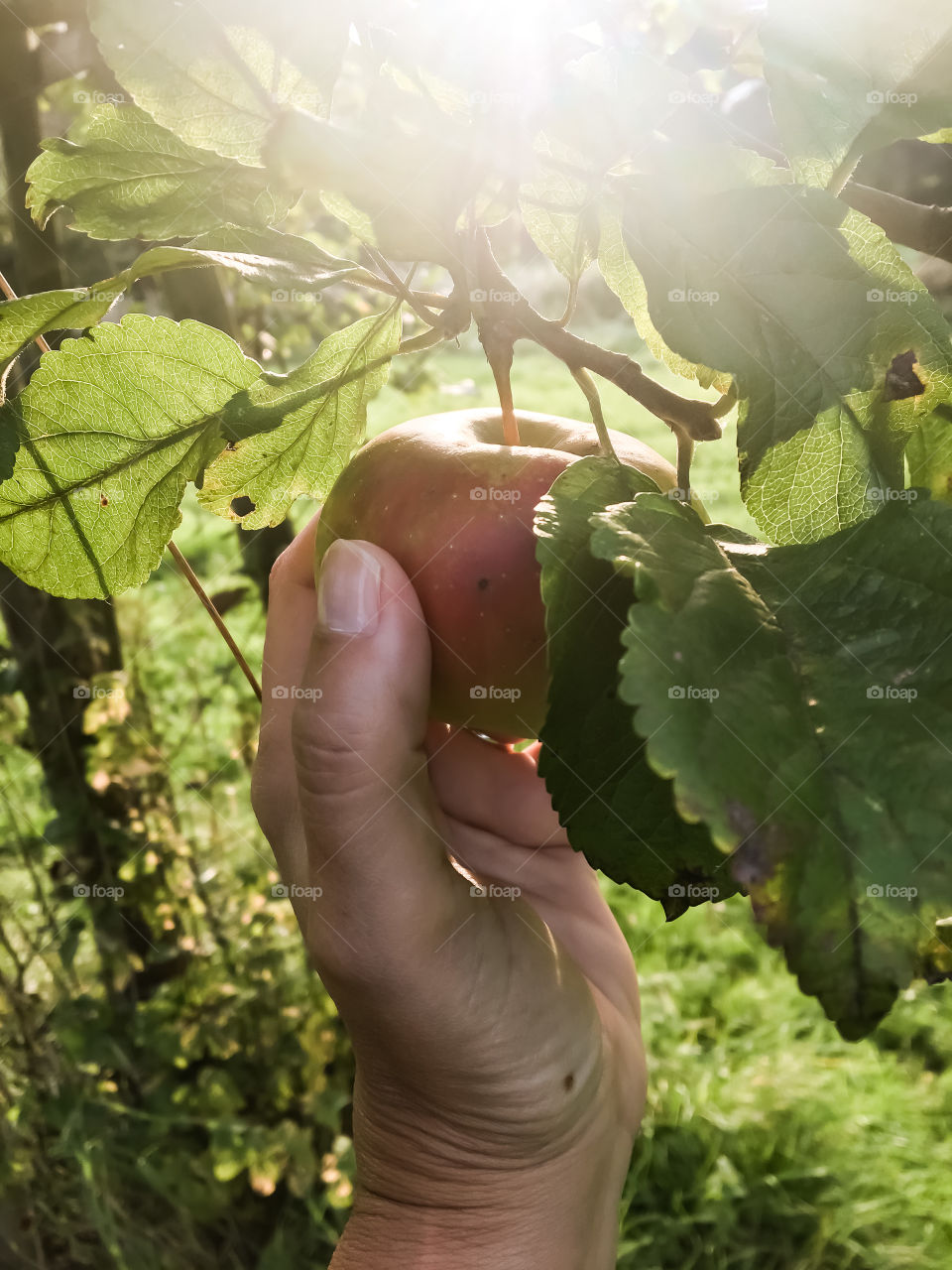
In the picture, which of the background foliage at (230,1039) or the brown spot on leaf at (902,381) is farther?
the background foliage at (230,1039)

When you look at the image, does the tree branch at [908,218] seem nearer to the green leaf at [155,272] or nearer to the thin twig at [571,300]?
the thin twig at [571,300]

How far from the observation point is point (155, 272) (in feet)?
1.52

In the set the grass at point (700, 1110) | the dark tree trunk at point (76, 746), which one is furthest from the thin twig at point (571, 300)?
the dark tree trunk at point (76, 746)

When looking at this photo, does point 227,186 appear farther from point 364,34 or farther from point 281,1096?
point 281,1096

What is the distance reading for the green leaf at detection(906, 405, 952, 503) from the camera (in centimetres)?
55

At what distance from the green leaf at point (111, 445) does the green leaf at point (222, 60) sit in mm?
101

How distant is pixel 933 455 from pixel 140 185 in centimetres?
46

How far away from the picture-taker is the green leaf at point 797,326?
445 millimetres

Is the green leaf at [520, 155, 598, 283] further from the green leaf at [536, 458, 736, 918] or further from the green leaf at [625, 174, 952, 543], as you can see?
the green leaf at [536, 458, 736, 918]

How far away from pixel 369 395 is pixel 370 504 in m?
0.07

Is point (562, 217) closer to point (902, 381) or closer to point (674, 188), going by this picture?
point (674, 188)

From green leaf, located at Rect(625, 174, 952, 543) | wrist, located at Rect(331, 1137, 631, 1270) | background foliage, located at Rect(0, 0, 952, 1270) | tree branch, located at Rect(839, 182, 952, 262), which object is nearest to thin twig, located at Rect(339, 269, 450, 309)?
green leaf, located at Rect(625, 174, 952, 543)

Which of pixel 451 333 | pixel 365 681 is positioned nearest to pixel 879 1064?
pixel 365 681

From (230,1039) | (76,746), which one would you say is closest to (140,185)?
(76,746)
